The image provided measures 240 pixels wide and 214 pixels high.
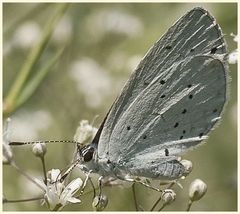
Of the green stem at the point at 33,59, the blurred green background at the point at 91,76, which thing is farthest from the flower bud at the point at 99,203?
the blurred green background at the point at 91,76

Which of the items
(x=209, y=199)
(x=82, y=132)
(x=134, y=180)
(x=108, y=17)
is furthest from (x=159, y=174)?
(x=108, y=17)

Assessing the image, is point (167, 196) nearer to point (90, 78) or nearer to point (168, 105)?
point (168, 105)

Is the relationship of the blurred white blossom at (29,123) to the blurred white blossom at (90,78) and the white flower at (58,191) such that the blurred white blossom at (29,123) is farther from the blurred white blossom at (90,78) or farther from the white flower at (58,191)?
the white flower at (58,191)

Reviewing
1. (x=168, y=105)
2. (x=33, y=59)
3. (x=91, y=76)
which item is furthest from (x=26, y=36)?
(x=168, y=105)

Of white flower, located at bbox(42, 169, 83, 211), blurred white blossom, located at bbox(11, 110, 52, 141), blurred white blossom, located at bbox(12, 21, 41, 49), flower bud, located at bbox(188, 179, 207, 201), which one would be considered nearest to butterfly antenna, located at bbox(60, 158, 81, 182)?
white flower, located at bbox(42, 169, 83, 211)

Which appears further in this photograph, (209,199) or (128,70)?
(128,70)

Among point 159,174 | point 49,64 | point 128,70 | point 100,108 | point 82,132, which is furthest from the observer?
point 128,70

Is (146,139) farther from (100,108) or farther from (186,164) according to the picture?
(100,108)
